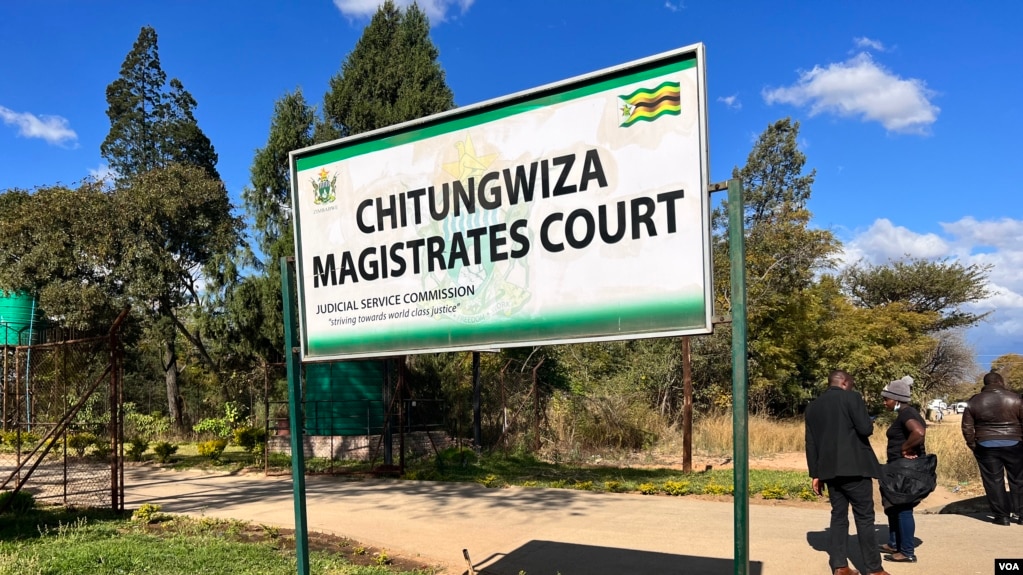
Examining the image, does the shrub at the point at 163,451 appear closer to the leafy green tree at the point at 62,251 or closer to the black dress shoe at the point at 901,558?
Result: the leafy green tree at the point at 62,251

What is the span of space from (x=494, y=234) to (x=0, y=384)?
1684 cm

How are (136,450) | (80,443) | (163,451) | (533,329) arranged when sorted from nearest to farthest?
1. (533,329)
2. (163,451)
3. (136,450)
4. (80,443)

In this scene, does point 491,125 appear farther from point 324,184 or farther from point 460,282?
point 324,184

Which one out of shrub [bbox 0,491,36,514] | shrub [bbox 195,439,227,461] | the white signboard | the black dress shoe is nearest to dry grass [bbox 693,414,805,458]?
the black dress shoe

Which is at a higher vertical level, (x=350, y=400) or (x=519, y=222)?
(x=519, y=222)

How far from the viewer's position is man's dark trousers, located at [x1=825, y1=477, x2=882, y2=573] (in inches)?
211

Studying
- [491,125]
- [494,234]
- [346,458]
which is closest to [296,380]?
[494,234]

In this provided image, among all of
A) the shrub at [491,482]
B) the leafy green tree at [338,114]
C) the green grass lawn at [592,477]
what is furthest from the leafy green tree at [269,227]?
the shrub at [491,482]

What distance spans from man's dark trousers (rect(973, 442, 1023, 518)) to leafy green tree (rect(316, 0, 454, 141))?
535 inches

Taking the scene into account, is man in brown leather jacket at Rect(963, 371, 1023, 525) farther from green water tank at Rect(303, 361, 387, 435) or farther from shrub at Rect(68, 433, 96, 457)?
shrub at Rect(68, 433, 96, 457)

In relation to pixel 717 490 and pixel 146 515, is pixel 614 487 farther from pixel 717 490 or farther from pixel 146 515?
pixel 146 515

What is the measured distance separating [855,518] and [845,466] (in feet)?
1.42

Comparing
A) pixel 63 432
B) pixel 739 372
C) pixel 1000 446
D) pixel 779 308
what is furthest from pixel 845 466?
pixel 779 308

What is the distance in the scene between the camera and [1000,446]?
7.59 metres
